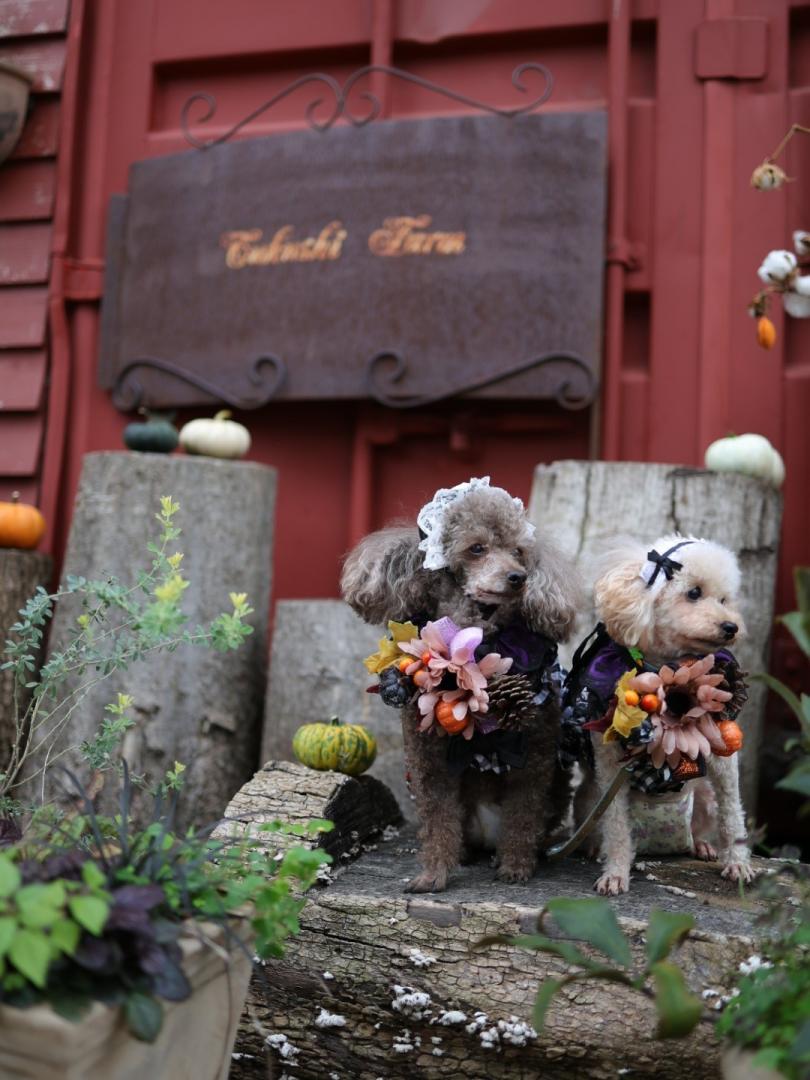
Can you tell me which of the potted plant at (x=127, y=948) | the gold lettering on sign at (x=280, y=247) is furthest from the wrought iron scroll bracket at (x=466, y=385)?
the potted plant at (x=127, y=948)

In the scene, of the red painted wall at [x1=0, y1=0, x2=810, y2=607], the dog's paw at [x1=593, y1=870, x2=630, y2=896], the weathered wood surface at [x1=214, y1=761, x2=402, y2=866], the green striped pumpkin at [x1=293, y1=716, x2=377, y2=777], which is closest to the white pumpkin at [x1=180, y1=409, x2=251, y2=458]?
the red painted wall at [x1=0, y1=0, x2=810, y2=607]

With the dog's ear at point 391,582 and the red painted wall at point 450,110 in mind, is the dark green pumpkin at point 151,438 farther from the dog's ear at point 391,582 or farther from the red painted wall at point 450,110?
the dog's ear at point 391,582

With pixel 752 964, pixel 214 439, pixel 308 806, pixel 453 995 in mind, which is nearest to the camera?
pixel 752 964

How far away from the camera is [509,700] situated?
2348mm

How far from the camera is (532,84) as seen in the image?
170 inches

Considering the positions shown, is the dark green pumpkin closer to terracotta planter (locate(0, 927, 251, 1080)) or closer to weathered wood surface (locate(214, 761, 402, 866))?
weathered wood surface (locate(214, 761, 402, 866))

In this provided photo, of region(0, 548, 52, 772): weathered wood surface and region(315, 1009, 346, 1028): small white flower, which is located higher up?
region(0, 548, 52, 772): weathered wood surface

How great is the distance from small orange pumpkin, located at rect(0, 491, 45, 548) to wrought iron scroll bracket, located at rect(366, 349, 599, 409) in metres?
1.34

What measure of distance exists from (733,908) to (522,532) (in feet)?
2.96

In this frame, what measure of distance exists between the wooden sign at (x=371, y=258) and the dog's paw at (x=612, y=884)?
2046 millimetres

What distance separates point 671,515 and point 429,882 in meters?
1.51

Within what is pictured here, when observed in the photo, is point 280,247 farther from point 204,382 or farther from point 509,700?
point 509,700

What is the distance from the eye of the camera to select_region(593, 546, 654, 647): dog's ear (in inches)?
93.8

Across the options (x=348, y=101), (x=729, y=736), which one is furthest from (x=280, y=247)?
(x=729, y=736)
